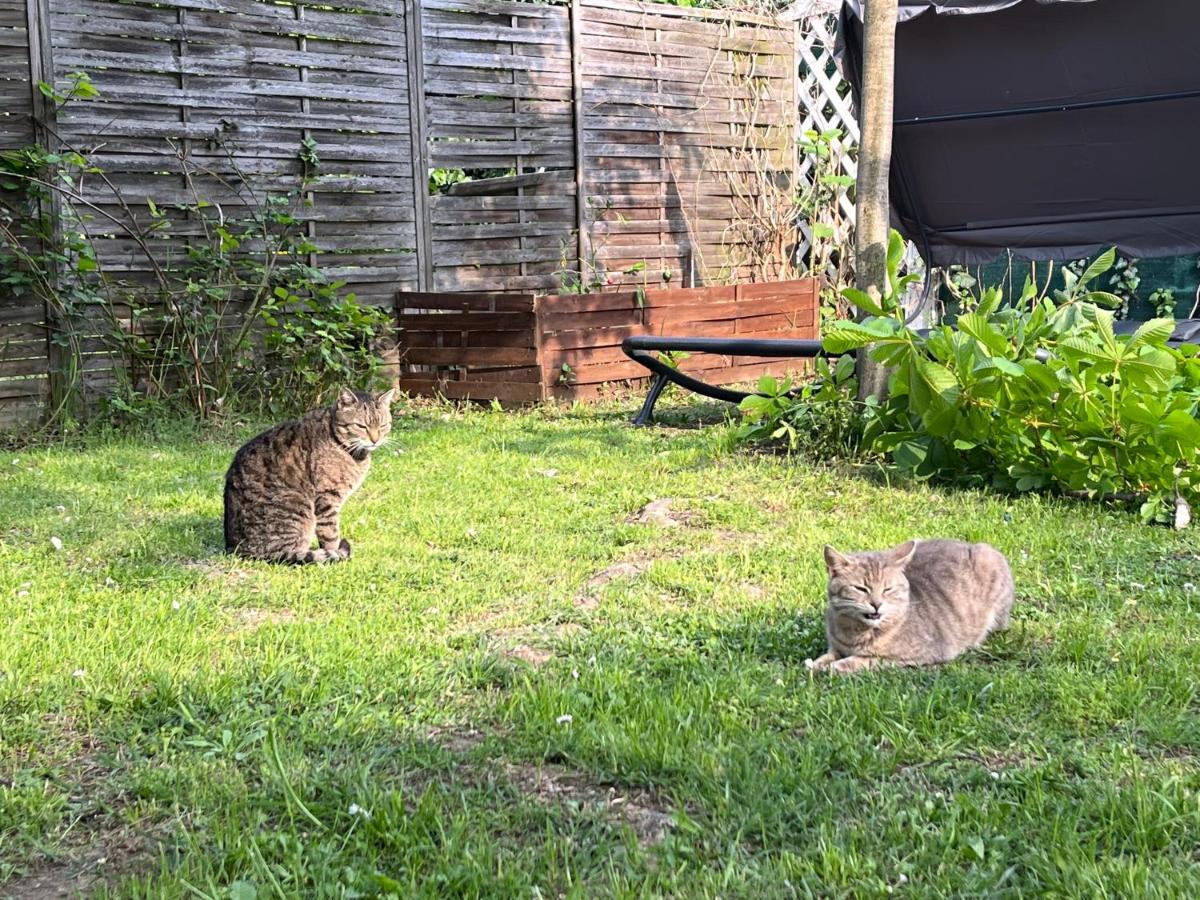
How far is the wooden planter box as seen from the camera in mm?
8344

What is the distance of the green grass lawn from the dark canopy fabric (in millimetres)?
3530

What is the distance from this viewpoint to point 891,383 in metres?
5.69

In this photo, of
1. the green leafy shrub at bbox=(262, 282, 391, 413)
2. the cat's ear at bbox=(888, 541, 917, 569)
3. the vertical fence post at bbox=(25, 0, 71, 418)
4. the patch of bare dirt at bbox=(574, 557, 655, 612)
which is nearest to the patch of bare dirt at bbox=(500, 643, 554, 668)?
the patch of bare dirt at bbox=(574, 557, 655, 612)

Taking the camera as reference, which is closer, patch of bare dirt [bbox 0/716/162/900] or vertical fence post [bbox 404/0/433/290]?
patch of bare dirt [bbox 0/716/162/900]

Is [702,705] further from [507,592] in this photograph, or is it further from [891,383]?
[891,383]

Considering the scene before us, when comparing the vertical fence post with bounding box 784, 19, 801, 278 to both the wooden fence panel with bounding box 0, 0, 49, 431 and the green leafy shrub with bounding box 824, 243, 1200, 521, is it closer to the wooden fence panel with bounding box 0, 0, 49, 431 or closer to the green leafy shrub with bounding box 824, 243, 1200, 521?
the green leafy shrub with bounding box 824, 243, 1200, 521

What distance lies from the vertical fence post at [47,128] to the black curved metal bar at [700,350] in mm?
3713

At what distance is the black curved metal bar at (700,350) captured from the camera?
6801 millimetres

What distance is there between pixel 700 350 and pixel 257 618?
13.1 ft

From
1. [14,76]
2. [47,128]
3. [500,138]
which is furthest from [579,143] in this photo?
[14,76]

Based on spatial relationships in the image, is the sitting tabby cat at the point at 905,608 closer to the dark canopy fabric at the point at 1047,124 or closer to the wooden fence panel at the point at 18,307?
the dark canopy fabric at the point at 1047,124

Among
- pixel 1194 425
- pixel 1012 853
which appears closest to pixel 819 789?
pixel 1012 853

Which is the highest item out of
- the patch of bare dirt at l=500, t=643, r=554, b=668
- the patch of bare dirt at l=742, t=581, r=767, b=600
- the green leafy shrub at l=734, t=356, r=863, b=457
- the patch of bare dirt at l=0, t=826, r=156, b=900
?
the green leafy shrub at l=734, t=356, r=863, b=457

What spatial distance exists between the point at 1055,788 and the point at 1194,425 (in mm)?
2730
